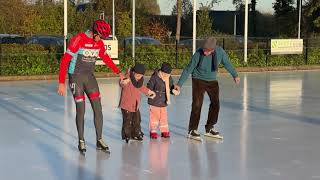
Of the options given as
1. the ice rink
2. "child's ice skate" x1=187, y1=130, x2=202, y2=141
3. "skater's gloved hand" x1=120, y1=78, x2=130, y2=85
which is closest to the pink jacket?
"skater's gloved hand" x1=120, y1=78, x2=130, y2=85

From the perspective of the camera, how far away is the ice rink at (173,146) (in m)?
7.08

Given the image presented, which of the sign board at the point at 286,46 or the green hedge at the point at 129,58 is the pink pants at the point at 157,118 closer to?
the green hedge at the point at 129,58

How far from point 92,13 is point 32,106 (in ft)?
131

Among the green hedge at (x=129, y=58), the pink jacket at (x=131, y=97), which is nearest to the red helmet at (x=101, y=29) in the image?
the pink jacket at (x=131, y=97)

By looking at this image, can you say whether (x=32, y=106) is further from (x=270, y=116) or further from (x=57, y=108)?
(x=270, y=116)

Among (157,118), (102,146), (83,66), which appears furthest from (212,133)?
(83,66)

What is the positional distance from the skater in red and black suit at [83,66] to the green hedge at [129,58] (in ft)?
50.8

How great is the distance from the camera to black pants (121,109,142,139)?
9.05 meters

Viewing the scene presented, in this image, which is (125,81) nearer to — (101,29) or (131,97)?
(131,97)

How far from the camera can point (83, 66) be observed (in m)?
8.04

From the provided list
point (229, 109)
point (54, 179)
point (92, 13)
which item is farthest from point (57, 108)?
point (92, 13)

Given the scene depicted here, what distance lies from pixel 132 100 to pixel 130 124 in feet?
1.16

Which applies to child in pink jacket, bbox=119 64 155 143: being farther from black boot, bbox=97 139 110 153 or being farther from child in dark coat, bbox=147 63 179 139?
black boot, bbox=97 139 110 153

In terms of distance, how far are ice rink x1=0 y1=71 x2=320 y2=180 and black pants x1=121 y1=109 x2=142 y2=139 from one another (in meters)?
0.17
